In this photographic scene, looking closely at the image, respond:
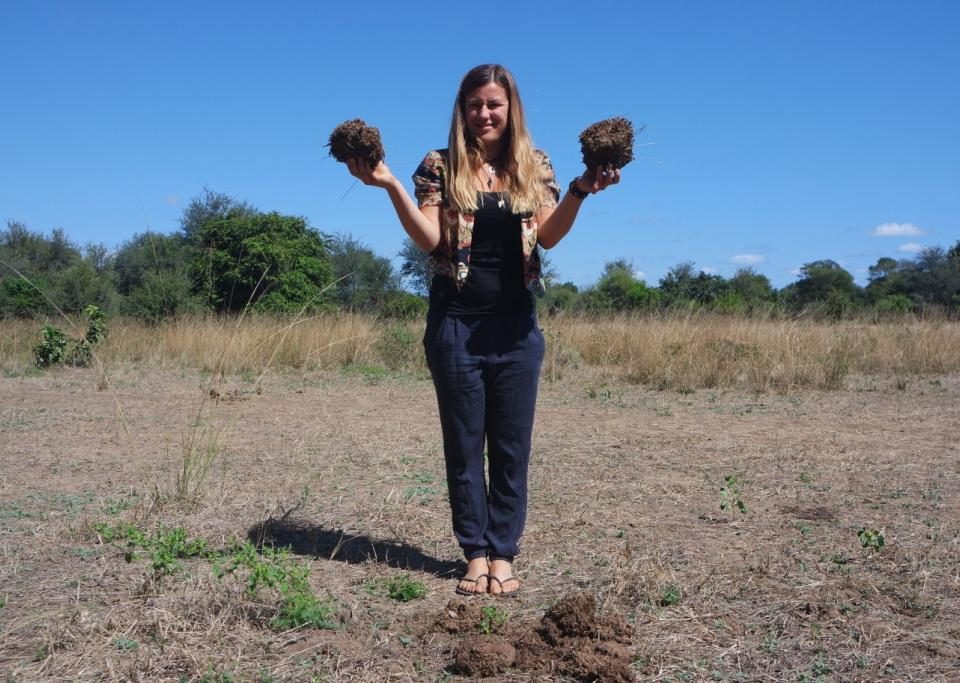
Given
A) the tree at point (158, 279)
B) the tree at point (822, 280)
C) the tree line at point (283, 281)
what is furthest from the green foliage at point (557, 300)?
the tree at point (822, 280)

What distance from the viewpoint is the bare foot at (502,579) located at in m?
3.21

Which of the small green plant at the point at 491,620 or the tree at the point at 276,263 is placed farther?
the tree at the point at 276,263

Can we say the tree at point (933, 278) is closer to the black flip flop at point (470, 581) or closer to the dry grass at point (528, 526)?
the dry grass at point (528, 526)

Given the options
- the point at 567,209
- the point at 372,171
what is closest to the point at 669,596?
the point at 567,209

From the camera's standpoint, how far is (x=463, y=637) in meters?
2.78

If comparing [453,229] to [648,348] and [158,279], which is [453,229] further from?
[158,279]

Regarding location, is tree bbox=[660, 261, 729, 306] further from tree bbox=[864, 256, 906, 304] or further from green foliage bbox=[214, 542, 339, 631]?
green foliage bbox=[214, 542, 339, 631]

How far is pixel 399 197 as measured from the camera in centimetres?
298

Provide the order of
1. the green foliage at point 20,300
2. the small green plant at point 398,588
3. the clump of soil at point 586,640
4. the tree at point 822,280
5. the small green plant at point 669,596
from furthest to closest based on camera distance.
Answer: the tree at point 822,280, the green foliage at point 20,300, the small green plant at point 398,588, the small green plant at point 669,596, the clump of soil at point 586,640

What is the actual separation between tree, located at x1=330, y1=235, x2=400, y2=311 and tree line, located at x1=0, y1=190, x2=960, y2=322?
0.16 feet

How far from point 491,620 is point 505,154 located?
63.5 inches

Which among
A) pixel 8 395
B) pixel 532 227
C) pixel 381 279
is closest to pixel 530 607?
pixel 532 227

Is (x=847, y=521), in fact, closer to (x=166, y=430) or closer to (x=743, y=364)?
(x=166, y=430)

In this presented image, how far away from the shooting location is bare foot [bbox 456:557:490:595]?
126 inches
